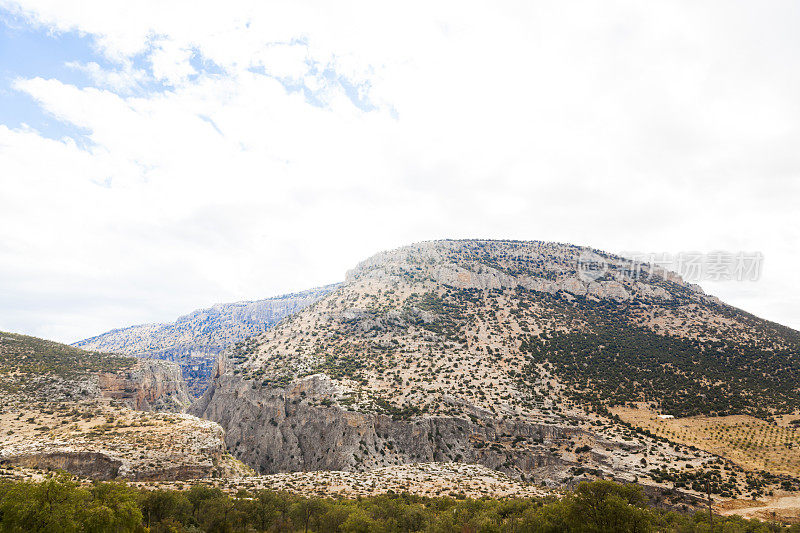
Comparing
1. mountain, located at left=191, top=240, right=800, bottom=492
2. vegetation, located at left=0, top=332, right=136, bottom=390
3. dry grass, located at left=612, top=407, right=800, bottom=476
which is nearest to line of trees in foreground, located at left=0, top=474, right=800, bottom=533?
mountain, located at left=191, top=240, right=800, bottom=492

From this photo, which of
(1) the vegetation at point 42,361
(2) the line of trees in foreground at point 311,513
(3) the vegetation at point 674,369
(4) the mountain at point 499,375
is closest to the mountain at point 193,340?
(1) the vegetation at point 42,361

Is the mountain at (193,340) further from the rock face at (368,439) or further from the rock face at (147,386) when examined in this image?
the rock face at (368,439)

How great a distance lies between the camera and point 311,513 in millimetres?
32844

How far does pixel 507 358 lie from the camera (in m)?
79.7

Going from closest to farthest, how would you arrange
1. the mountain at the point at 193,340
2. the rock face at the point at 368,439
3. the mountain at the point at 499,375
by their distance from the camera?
the rock face at the point at 368,439 → the mountain at the point at 499,375 → the mountain at the point at 193,340

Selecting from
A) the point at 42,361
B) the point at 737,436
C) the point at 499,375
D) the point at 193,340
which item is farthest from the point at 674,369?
the point at 193,340

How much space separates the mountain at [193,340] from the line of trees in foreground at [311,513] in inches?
4614

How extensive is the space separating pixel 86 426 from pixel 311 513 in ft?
120

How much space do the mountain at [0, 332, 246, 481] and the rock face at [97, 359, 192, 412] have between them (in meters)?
0.28

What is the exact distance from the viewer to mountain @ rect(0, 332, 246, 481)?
128 feet

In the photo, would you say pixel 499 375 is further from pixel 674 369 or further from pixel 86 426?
pixel 86 426

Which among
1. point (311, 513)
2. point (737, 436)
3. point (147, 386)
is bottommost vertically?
point (147, 386)

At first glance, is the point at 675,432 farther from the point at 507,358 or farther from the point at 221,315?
the point at 221,315

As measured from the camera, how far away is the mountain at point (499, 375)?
56594 millimetres
